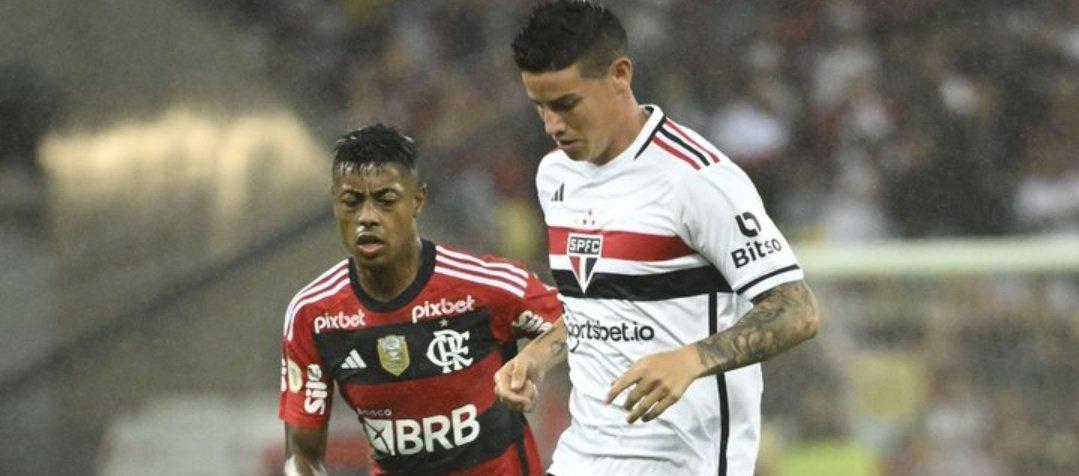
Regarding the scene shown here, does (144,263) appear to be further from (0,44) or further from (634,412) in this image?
(634,412)

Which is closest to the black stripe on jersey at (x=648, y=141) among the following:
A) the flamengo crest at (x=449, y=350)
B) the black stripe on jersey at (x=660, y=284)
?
the black stripe on jersey at (x=660, y=284)

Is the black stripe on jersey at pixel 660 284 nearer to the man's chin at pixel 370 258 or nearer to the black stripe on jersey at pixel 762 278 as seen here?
the black stripe on jersey at pixel 762 278

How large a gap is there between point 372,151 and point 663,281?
37.6 inches

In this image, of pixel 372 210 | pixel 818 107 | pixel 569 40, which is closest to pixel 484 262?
pixel 372 210

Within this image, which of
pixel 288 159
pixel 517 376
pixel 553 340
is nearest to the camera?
pixel 517 376

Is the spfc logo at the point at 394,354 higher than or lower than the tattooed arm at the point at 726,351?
higher

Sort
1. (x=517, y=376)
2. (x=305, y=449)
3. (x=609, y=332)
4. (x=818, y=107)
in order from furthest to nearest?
(x=818, y=107) → (x=305, y=449) → (x=609, y=332) → (x=517, y=376)

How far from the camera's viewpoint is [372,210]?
4559mm

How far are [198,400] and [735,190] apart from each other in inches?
266

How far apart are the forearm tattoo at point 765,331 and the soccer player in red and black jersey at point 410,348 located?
3.49 feet

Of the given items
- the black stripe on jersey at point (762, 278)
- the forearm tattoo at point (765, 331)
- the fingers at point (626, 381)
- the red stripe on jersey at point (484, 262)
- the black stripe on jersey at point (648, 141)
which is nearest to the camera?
the fingers at point (626, 381)

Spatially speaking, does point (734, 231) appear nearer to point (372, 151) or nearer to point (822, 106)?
point (372, 151)

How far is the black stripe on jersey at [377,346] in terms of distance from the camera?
4711 mm

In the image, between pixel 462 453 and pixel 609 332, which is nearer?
pixel 609 332
